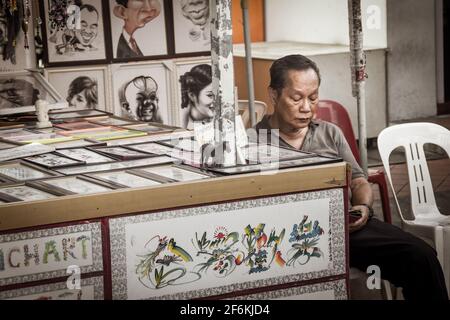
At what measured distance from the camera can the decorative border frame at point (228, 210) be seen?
2.78 m

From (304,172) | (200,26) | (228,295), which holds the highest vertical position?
(200,26)

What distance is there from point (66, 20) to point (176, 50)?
92 centimetres

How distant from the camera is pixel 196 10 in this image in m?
6.91

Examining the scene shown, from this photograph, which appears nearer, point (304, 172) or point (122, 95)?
point (304, 172)

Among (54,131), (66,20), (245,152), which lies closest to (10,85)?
(66,20)

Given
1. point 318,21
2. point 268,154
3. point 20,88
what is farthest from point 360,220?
point 318,21

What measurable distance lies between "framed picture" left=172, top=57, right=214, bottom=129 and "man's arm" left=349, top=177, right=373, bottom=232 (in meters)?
3.23

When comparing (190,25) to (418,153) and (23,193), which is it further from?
(23,193)

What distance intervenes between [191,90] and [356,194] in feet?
11.1

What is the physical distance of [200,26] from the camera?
6.94 m

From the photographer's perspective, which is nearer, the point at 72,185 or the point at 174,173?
the point at 72,185

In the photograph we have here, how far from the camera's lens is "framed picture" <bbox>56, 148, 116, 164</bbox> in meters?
3.33

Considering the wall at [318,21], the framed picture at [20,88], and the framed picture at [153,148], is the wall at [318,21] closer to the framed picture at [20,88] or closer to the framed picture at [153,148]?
the framed picture at [20,88]

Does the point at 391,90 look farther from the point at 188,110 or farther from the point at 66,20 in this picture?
the point at 66,20
